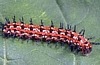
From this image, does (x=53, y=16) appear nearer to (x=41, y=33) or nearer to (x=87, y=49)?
(x=41, y=33)

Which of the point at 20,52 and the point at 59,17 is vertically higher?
the point at 59,17

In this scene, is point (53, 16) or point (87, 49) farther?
point (53, 16)

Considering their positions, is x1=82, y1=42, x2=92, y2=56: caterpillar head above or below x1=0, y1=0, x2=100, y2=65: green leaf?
below

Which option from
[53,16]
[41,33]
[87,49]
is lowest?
[87,49]

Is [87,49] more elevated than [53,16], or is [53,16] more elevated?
[53,16]

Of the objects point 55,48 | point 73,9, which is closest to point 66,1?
point 73,9

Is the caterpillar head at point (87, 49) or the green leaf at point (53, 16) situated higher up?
the green leaf at point (53, 16)

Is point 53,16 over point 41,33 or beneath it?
over

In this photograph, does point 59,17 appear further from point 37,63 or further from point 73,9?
point 37,63

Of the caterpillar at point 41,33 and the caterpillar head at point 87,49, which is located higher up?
the caterpillar at point 41,33

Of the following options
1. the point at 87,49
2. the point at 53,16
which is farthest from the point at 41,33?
the point at 87,49

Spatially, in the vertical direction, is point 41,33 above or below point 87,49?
above
